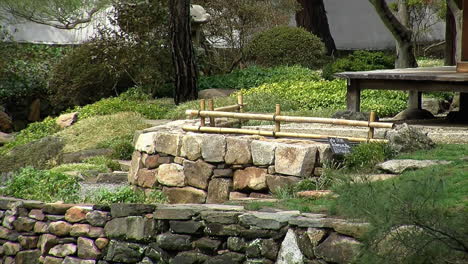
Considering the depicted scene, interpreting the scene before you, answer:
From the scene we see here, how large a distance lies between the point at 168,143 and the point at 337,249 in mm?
3862

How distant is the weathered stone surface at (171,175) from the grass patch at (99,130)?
3.88 metres

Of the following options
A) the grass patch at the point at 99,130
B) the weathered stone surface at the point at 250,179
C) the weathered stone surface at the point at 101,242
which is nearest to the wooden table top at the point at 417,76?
the weathered stone surface at the point at 250,179

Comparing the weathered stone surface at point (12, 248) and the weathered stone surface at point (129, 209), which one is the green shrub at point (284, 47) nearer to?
the weathered stone surface at point (12, 248)

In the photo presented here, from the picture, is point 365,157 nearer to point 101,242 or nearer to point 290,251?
point 290,251

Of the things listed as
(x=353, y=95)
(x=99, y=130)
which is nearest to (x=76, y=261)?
(x=353, y=95)

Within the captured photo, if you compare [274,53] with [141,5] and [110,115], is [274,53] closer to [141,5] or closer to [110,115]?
[141,5]

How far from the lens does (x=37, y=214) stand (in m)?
11.7

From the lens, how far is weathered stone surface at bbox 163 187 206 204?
12.0 meters

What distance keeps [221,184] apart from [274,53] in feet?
34.7

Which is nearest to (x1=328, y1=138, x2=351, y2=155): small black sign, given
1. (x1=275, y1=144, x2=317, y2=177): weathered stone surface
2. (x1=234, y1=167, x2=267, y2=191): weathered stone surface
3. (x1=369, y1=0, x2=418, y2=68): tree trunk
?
(x1=275, y1=144, x2=317, y2=177): weathered stone surface

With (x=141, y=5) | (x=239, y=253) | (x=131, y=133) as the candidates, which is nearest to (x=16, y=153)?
(x=131, y=133)

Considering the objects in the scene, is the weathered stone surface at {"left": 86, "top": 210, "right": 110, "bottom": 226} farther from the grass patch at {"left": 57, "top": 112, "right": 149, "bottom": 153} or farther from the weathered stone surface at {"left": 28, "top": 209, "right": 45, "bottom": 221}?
the grass patch at {"left": 57, "top": 112, "right": 149, "bottom": 153}

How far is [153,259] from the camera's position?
10.6m

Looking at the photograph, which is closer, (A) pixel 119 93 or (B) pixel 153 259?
(B) pixel 153 259
